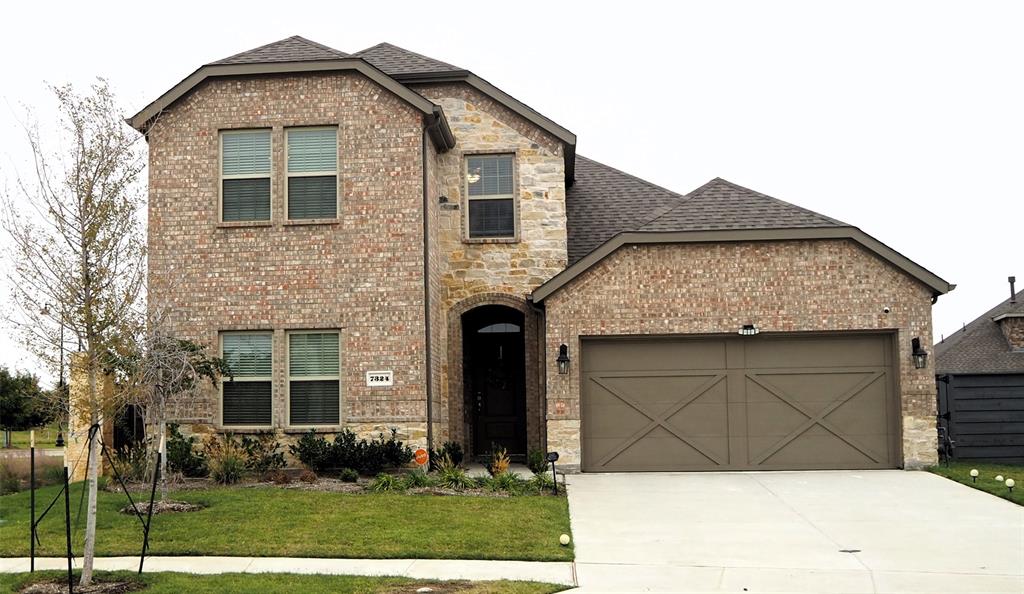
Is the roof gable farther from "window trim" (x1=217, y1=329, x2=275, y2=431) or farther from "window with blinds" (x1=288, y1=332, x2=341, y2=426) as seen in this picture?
"window trim" (x1=217, y1=329, x2=275, y2=431)

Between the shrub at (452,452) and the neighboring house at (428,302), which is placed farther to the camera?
the shrub at (452,452)

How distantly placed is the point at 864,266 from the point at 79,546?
12.4 meters

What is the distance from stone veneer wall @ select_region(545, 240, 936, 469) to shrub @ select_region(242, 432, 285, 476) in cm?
442

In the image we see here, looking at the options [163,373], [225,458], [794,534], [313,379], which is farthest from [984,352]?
[163,373]

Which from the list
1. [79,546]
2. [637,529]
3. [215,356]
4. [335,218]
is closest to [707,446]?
[637,529]

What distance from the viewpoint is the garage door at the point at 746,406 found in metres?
16.7

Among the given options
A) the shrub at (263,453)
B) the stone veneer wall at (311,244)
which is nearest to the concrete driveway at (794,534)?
the stone veneer wall at (311,244)

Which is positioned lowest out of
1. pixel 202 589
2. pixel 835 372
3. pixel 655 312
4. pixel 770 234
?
pixel 202 589

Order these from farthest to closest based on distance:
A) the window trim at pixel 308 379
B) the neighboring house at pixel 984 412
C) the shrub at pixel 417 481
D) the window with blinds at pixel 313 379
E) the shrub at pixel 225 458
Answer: the neighboring house at pixel 984 412
the window with blinds at pixel 313 379
the window trim at pixel 308 379
the shrub at pixel 225 458
the shrub at pixel 417 481

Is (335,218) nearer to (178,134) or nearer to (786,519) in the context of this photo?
(178,134)

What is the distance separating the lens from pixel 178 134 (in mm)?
16766

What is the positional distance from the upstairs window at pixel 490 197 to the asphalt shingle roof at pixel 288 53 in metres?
3.18

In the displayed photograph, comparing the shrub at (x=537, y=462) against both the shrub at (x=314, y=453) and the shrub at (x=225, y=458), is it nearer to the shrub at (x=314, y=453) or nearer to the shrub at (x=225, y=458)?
the shrub at (x=314, y=453)

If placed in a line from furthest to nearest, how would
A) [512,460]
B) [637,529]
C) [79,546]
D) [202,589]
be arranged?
[512,460], [637,529], [79,546], [202,589]
